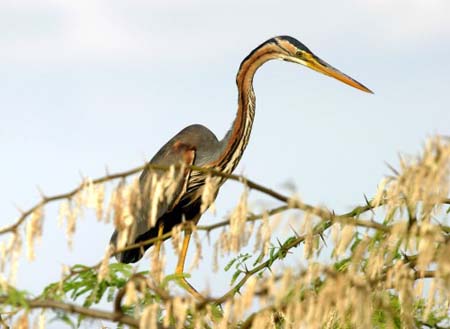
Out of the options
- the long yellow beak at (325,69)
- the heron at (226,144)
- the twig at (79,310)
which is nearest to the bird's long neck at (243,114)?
the heron at (226,144)

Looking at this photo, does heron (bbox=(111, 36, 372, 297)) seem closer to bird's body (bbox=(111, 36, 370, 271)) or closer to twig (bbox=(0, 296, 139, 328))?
bird's body (bbox=(111, 36, 370, 271))

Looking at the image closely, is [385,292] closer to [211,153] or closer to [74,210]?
[74,210]

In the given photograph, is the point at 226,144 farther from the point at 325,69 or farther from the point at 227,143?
the point at 325,69

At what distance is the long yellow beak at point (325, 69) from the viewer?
862 centimetres

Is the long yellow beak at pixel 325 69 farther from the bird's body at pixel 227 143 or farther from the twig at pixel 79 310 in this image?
the twig at pixel 79 310

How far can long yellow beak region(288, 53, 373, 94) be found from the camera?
8.62 m

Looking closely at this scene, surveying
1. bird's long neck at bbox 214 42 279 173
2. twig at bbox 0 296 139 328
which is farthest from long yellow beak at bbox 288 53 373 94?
twig at bbox 0 296 139 328

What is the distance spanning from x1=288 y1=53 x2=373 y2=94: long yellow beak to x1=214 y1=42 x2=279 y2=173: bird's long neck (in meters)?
0.32

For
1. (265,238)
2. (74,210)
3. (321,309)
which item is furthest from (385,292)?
(74,210)

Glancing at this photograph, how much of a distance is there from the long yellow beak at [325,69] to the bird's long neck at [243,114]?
322mm

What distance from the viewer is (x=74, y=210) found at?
3.61 m

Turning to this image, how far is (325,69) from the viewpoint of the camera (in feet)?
29.1

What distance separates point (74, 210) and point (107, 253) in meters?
0.22

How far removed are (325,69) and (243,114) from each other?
92cm
